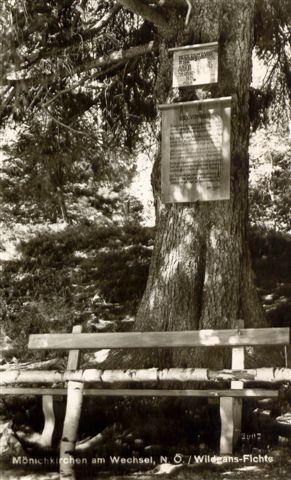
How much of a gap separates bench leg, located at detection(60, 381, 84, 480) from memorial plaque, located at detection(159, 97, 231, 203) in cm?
186

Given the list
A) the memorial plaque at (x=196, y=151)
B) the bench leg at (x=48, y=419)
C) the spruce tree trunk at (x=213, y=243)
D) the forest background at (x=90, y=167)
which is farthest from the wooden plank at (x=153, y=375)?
the memorial plaque at (x=196, y=151)

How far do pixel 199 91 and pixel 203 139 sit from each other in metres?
0.44

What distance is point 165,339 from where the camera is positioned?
5.05 m

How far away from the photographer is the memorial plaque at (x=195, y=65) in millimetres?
6016

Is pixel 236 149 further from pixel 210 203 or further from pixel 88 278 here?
pixel 88 278

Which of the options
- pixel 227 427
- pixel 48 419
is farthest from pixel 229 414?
pixel 48 419

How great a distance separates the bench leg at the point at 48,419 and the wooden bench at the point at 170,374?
24 mm

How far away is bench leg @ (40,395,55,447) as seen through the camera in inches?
215

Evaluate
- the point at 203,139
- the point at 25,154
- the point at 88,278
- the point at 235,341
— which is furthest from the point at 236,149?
the point at 25,154

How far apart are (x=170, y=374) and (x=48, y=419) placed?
121 centimetres

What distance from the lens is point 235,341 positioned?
4883mm

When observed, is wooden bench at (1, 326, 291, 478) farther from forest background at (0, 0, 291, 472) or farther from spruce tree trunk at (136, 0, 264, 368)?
forest background at (0, 0, 291, 472)

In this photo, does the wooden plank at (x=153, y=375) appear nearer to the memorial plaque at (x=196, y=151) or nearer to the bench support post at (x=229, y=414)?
the bench support post at (x=229, y=414)

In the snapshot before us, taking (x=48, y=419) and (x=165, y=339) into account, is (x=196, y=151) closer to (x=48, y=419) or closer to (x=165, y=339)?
(x=165, y=339)
